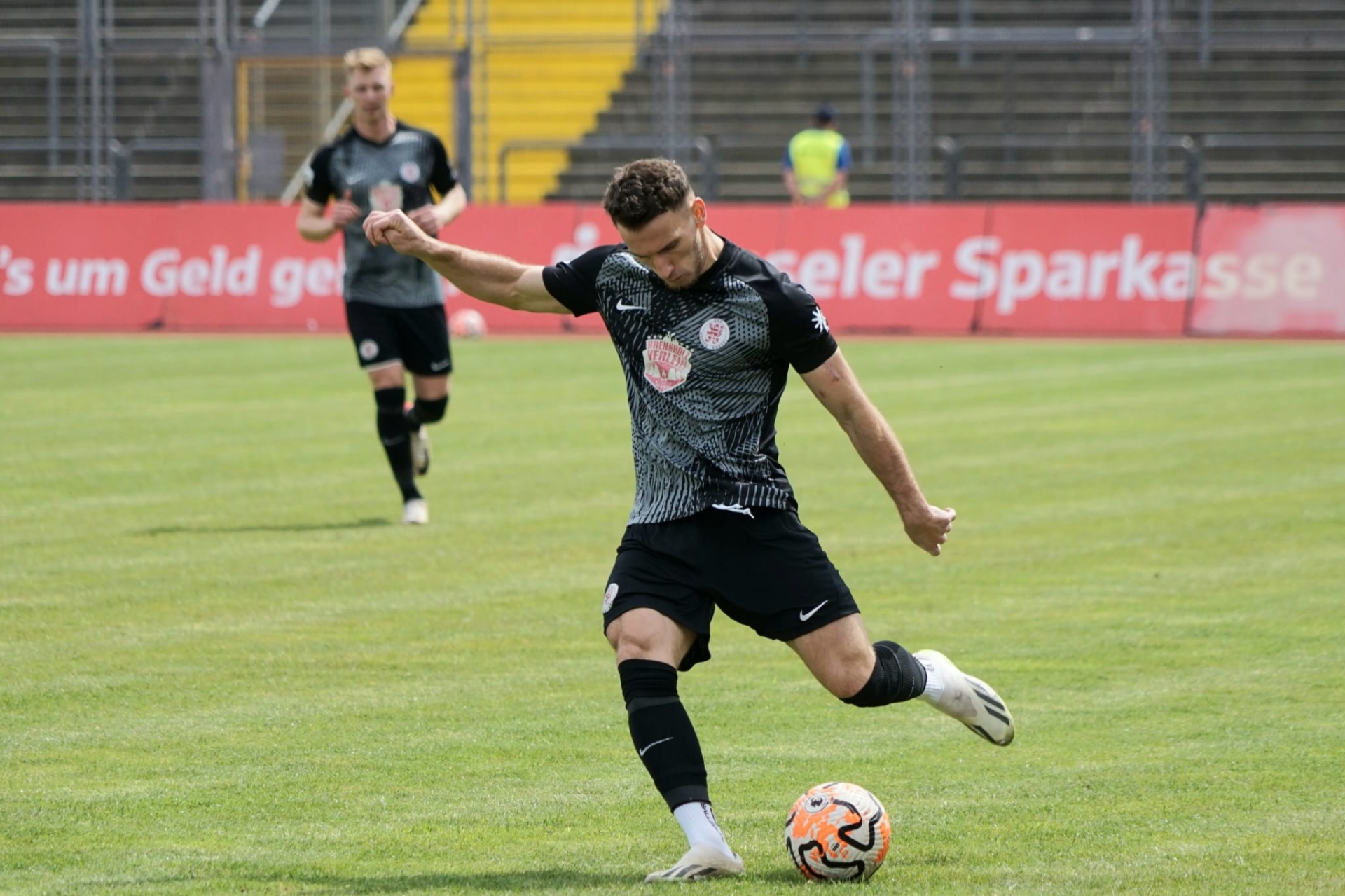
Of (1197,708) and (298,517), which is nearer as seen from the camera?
(1197,708)

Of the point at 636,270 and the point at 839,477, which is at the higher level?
the point at 636,270

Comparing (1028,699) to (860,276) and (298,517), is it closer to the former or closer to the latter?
(298,517)

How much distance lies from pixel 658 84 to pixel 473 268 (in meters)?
25.9

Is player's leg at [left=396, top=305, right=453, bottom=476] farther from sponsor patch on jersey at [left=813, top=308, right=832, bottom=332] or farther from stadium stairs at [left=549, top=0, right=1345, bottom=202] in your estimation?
stadium stairs at [left=549, top=0, right=1345, bottom=202]

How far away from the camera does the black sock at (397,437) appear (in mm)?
12352

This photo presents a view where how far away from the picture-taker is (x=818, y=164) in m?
28.1

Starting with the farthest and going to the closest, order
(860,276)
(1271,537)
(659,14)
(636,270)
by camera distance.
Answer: (659,14) → (860,276) → (1271,537) → (636,270)

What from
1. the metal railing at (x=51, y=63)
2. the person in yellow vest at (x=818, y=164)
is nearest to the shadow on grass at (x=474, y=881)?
the person in yellow vest at (x=818, y=164)

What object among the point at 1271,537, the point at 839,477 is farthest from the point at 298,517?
the point at 1271,537

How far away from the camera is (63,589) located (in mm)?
9906

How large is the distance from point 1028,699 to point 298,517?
5677 mm

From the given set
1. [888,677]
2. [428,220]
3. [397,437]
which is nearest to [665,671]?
[888,677]

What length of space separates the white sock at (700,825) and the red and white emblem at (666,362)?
1143 millimetres

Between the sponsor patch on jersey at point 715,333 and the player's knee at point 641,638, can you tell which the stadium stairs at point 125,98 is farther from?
the player's knee at point 641,638
